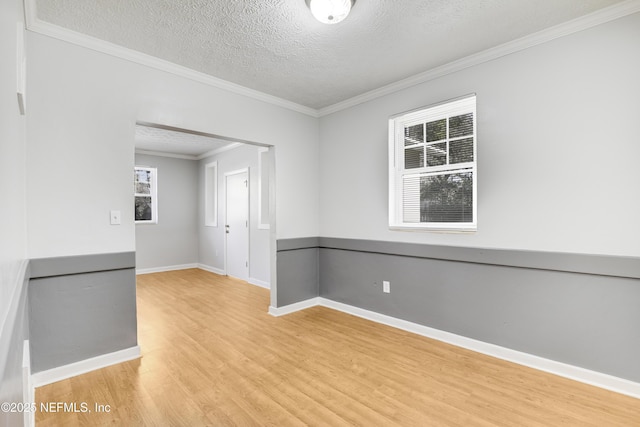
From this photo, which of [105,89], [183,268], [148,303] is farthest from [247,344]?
[183,268]

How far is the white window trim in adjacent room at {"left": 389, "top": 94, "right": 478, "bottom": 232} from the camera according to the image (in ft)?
9.36

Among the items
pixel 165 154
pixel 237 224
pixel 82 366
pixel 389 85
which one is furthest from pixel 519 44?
pixel 165 154

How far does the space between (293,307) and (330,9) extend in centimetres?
320

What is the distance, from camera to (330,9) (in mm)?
1993

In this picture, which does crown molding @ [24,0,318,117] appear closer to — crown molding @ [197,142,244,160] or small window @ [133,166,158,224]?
crown molding @ [197,142,244,160]

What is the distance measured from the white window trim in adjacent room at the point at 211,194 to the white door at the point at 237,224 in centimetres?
50

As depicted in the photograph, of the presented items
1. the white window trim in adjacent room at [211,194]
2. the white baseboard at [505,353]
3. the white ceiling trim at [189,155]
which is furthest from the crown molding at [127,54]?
the white window trim in adjacent room at [211,194]

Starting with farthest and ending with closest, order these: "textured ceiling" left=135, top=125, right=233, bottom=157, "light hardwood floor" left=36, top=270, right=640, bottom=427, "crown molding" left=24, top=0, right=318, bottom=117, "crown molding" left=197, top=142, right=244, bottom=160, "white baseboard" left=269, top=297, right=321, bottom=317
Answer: "crown molding" left=197, top=142, right=244, bottom=160
"textured ceiling" left=135, top=125, right=233, bottom=157
"white baseboard" left=269, top=297, right=321, bottom=317
"crown molding" left=24, top=0, right=318, bottom=117
"light hardwood floor" left=36, top=270, right=640, bottom=427

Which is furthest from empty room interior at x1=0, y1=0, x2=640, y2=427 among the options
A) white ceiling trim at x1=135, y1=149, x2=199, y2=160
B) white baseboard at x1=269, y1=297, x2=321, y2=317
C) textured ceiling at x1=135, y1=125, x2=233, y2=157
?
white ceiling trim at x1=135, y1=149, x2=199, y2=160

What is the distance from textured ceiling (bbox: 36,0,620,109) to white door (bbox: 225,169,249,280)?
2907 millimetres

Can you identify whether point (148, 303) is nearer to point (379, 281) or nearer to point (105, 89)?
point (105, 89)

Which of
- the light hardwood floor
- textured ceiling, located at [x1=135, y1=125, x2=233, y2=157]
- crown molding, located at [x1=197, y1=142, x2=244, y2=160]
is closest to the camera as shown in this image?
the light hardwood floor

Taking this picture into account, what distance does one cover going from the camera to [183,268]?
6.89 m

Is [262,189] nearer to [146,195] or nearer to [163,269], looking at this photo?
[146,195]
